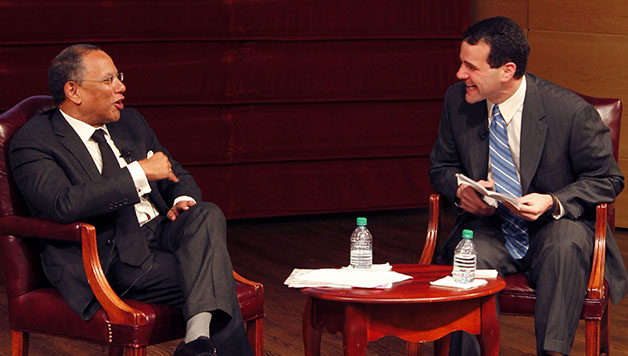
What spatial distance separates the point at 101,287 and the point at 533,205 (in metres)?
1.34

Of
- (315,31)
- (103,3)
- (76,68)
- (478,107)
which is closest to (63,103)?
(76,68)

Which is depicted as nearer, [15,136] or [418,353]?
[15,136]

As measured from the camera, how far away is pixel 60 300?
2799 mm

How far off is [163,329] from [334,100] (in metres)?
3.57

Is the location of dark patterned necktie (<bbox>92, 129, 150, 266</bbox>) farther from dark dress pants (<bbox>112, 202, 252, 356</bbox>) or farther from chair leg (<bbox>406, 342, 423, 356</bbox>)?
chair leg (<bbox>406, 342, 423, 356</bbox>)

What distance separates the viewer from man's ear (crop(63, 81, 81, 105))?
119 inches

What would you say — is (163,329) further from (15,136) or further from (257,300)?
(15,136)

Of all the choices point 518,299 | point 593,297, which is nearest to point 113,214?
point 518,299

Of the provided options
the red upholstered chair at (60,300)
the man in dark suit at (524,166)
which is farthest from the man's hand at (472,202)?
the red upholstered chair at (60,300)

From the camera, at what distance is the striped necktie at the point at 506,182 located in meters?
3.18

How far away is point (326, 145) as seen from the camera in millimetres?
6176

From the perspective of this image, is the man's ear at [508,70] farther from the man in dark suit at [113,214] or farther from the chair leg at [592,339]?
the man in dark suit at [113,214]

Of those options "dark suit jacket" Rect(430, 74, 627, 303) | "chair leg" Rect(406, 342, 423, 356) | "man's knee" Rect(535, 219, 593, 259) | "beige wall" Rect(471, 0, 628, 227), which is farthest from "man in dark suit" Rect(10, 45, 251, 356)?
"beige wall" Rect(471, 0, 628, 227)

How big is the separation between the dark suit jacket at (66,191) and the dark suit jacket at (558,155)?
1.15m
